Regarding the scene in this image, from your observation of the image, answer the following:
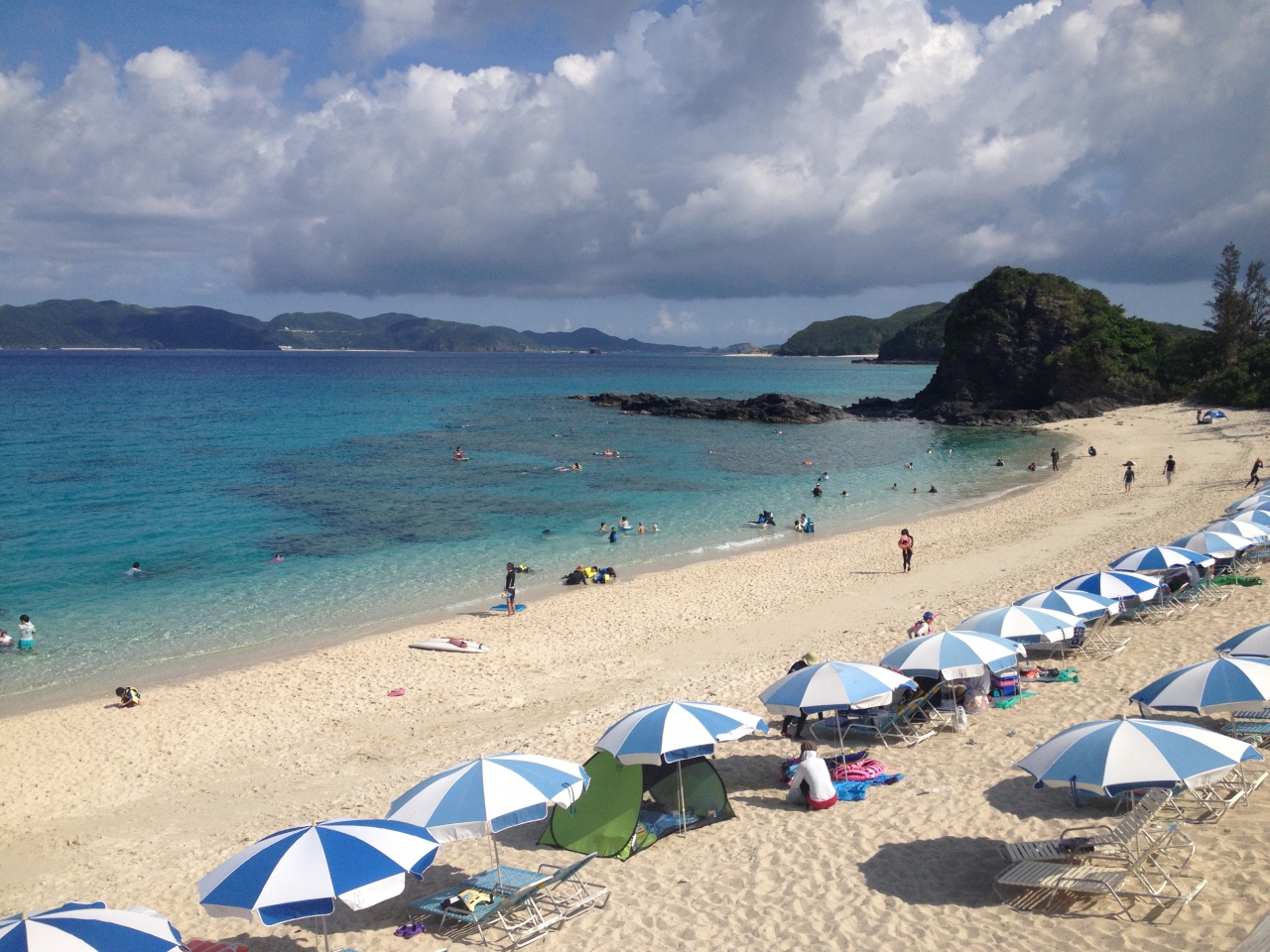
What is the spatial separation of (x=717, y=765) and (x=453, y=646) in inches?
360

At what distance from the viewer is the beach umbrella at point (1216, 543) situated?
1862cm

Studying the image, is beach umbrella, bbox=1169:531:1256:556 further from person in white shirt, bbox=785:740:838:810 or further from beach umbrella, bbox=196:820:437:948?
beach umbrella, bbox=196:820:437:948

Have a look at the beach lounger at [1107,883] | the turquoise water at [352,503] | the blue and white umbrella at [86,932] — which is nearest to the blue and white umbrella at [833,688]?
the beach lounger at [1107,883]

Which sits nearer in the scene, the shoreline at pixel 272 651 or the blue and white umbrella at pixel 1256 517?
the shoreline at pixel 272 651

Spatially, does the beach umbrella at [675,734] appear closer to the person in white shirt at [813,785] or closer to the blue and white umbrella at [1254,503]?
the person in white shirt at [813,785]

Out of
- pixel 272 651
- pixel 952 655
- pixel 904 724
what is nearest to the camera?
pixel 952 655

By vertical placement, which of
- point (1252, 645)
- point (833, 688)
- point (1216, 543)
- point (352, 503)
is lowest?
point (352, 503)

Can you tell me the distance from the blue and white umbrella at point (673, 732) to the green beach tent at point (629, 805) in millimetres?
285

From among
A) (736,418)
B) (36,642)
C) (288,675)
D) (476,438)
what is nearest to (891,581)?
(288,675)

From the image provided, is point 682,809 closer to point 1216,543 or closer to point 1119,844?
point 1119,844

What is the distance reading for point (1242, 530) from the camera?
19.6 m

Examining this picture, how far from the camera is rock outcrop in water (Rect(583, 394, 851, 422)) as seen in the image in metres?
79.6

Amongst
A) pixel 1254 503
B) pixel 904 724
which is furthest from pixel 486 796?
pixel 1254 503

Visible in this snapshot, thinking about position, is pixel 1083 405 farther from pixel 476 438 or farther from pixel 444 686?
pixel 444 686
